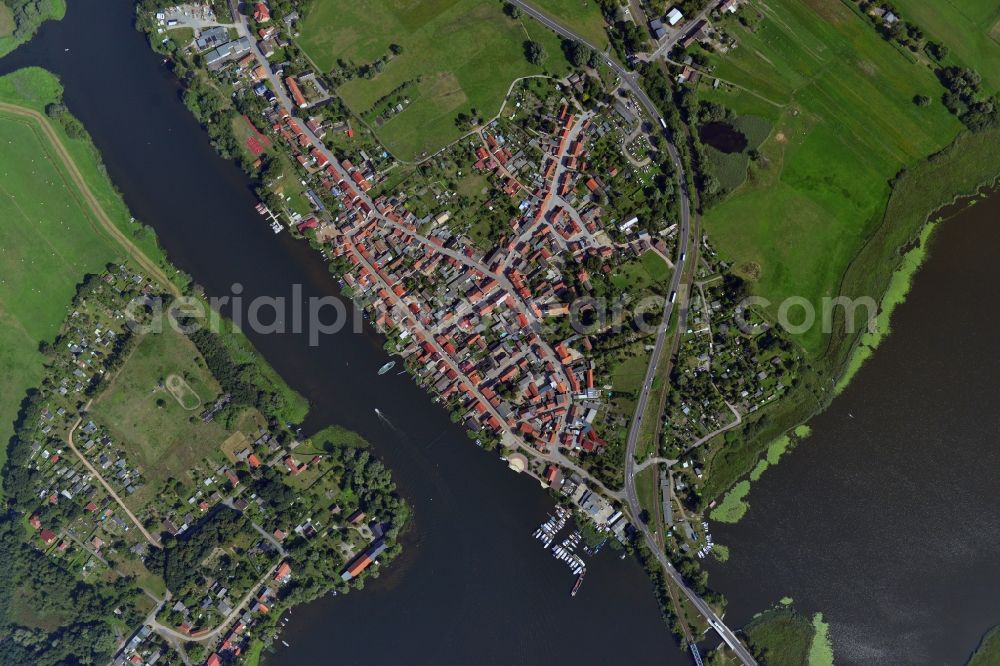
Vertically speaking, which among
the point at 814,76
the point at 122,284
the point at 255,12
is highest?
the point at 814,76

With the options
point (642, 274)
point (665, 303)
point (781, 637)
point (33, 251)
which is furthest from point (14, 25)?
point (781, 637)

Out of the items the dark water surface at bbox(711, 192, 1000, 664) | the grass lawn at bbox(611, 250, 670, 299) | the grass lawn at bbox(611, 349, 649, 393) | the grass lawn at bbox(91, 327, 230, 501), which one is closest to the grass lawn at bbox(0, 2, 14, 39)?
the grass lawn at bbox(91, 327, 230, 501)

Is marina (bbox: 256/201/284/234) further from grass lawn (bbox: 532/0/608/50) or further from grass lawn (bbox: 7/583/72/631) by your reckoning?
grass lawn (bbox: 7/583/72/631)

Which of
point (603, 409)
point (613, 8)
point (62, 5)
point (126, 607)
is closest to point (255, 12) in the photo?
point (62, 5)

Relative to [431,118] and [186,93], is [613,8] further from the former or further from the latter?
[186,93]

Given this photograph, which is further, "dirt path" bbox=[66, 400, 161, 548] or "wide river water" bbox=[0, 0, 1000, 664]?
"dirt path" bbox=[66, 400, 161, 548]

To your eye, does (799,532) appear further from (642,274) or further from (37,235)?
(37,235)

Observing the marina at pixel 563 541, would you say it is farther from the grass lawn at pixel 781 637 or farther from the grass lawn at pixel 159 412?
the grass lawn at pixel 159 412
